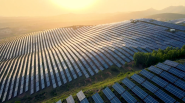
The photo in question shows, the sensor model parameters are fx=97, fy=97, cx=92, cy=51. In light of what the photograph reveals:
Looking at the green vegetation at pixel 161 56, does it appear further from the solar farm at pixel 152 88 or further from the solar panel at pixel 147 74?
the solar panel at pixel 147 74

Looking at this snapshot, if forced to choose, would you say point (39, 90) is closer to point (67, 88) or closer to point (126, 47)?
point (67, 88)

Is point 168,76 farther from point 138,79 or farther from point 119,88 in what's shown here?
point 119,88

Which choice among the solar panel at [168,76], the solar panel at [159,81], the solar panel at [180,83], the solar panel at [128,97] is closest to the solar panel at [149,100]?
the solar panel at [128,97]

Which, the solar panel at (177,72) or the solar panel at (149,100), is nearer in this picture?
the solar panel at (149,100)

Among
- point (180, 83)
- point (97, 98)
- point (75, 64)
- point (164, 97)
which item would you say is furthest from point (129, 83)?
point (75, 64)

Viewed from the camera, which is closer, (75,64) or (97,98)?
(97,98)

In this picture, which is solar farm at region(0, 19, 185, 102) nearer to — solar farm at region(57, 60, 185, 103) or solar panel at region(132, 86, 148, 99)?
solar farm at region(57, 60, 185, 103)
